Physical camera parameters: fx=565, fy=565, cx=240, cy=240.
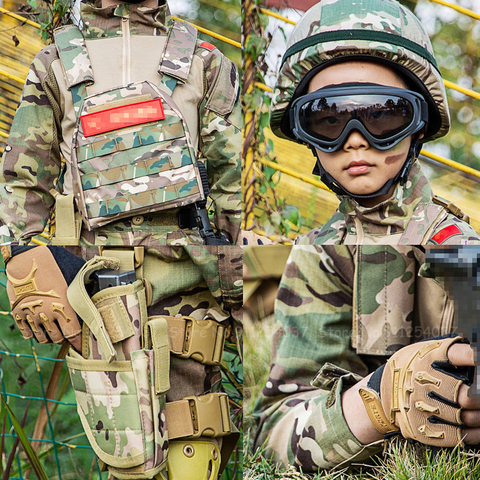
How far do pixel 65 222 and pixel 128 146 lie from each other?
1.06 feet

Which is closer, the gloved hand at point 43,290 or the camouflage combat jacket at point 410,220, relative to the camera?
the camouflage combat jacket at point 410,220

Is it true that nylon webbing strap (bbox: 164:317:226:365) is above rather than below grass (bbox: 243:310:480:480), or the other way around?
above

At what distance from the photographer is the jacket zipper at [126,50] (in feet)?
6.05

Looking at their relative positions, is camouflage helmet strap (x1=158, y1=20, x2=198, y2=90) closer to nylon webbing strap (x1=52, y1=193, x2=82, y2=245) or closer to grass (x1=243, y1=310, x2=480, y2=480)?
nylon webbing strap (x1=52, y1=193, x2=82, y2=245)

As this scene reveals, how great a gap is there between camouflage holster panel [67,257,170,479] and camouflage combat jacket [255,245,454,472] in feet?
1.07

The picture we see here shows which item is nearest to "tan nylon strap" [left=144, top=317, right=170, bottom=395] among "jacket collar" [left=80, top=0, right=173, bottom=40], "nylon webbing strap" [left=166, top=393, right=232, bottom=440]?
"nylon webbing strap" [left=166, top=393, right=232, bottom=440]

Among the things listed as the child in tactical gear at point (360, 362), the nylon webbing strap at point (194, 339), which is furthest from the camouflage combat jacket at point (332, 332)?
the nylon webbing strap at point (194, 339)

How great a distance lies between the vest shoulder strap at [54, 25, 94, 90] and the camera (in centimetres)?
181

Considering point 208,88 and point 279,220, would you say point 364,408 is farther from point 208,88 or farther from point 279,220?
point 208,88

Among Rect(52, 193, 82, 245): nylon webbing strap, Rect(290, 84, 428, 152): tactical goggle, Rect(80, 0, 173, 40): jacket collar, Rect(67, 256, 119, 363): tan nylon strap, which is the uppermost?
Rect(80, 0, 173, 40): jacket collar

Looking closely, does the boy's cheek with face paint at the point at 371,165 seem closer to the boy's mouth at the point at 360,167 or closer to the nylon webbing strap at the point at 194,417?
the boy's mouth at the point at 360,167

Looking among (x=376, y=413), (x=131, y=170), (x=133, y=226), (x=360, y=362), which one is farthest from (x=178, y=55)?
(x=376, y=413)

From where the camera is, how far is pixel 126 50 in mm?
1859

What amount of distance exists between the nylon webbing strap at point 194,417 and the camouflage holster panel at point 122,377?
0.05m
